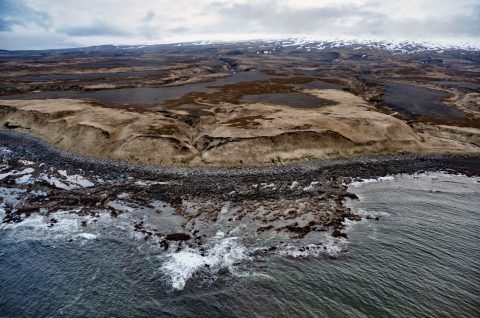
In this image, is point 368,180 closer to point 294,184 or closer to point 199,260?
point 294,184

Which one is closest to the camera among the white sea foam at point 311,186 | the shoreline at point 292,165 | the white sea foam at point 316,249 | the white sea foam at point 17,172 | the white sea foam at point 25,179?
the white sea foam at point 316,249

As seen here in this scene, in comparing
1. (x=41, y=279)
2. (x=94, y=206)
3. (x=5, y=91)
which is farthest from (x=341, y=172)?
(x=5, y=91)

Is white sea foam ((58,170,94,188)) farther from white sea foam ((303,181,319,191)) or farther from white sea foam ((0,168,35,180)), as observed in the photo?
white sea foam ((303,181,319,191))

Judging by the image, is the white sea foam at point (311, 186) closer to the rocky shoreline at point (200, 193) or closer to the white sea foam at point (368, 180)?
the rocky shoreline at point (200, 193)

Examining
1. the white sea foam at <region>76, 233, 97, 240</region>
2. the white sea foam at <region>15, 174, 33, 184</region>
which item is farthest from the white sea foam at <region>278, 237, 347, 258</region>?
the white sea foam at <region>15, 174, 33, 184</region>

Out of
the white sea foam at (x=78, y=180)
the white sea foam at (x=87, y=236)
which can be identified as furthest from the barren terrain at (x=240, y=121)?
the white sea foam at (x=87, y=236)

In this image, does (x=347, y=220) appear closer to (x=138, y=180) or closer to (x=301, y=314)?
(x=301, y=314)
